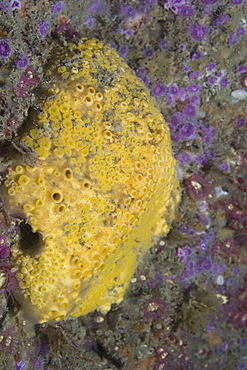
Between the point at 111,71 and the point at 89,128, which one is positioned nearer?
the point at 89,128

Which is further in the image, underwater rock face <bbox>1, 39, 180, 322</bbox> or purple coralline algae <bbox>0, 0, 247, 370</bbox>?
purple coralline algae <bbox>0, 0, 247, 370</bbox>

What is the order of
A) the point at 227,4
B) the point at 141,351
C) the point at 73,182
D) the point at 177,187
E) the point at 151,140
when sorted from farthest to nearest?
1. the point at 141,351
2. the point at 177,187
3. the point at 227,4
4. the point at 151,140
5. the point at 73,182

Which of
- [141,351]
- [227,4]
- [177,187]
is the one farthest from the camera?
[141,351]

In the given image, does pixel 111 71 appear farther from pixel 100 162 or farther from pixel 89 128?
pixel 100 162

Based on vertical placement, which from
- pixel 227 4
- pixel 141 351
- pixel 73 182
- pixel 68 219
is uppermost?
pixel 227 4

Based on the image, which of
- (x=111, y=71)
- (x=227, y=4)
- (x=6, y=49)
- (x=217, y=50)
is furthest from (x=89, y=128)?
(x=227, y=4)

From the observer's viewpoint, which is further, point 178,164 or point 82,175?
point 178,164

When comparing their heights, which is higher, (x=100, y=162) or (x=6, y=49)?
(x=6, y=49)

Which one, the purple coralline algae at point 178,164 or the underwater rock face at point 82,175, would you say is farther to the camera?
the purple coralline algae at point 178,164
